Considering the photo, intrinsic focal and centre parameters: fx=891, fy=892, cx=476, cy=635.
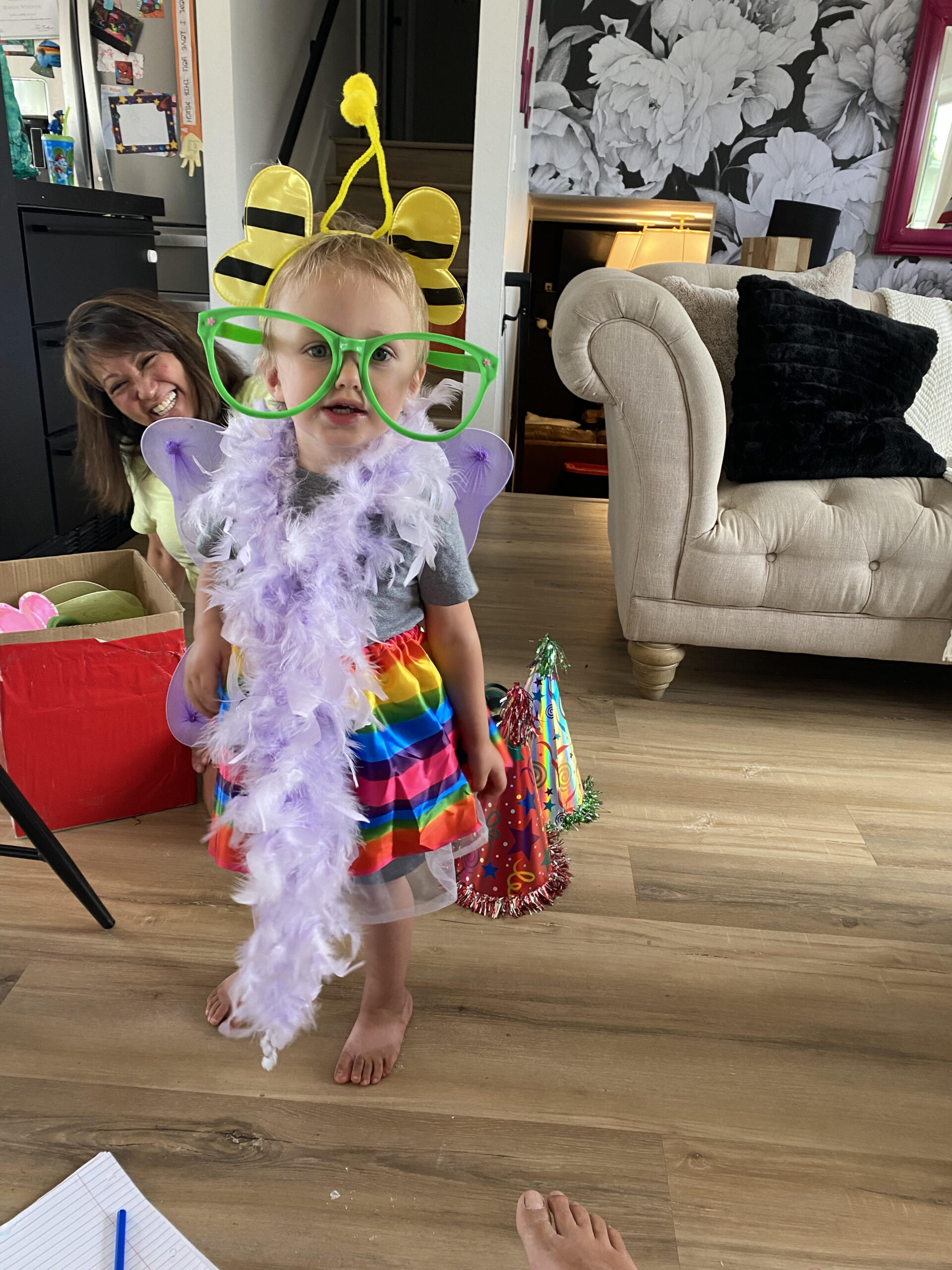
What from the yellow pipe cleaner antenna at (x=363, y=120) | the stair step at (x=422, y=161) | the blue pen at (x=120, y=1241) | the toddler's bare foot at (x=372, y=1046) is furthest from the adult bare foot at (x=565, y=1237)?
the stair step at (x=422, y=161)

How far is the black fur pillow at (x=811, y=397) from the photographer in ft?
6.30

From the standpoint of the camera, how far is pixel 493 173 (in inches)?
103

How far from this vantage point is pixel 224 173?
262 centimetres

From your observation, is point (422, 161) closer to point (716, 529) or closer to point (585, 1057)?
point (716, 529)

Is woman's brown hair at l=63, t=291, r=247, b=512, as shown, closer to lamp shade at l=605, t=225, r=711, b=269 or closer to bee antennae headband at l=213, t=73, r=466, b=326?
bee antennae headband at l=213, t=73, r=466, b=326

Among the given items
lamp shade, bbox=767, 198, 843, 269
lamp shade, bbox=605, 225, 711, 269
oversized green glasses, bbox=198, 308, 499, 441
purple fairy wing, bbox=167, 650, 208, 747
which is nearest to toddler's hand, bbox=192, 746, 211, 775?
purple fairy wing, bbox=167, 650, 208, 747

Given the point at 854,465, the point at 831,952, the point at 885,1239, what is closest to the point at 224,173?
the point at 854,465

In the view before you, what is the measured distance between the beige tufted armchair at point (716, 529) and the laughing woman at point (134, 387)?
2.39 ft

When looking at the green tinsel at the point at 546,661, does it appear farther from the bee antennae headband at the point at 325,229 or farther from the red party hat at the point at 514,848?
the bee antennae headband at the point at 325,229

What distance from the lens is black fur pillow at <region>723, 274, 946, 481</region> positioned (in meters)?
1.92

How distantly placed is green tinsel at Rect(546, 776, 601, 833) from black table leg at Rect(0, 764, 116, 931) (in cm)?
67

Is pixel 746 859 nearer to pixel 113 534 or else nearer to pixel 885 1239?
pixel 885 1239

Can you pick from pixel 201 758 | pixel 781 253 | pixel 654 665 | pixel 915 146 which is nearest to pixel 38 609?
pixel 201 758

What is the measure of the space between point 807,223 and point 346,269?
11.1 ft
